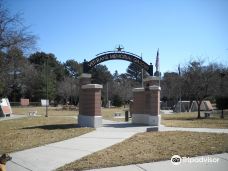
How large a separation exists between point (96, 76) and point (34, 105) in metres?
19.7

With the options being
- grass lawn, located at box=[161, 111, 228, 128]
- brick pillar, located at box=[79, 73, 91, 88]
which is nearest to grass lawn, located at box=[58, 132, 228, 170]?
grass lawn, located at box=[161, 111, 228, 128]

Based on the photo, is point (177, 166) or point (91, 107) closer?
point (177, 166)

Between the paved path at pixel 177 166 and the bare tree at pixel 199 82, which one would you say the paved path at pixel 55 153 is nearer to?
the paved path at pixel 177 166

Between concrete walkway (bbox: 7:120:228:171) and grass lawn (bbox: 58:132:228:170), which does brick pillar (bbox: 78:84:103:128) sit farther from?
grass lawn (bbox: 58:132:228:170)

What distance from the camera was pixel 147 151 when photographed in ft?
35.1

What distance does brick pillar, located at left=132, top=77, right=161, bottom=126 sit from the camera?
20.7 m

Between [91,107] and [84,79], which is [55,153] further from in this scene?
[84,79]

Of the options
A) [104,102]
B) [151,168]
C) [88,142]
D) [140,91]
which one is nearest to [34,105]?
[104,102]

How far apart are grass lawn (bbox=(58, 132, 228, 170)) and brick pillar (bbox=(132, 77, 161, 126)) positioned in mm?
7086

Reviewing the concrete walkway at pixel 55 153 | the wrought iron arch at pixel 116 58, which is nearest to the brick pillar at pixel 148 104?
the wrought iron arch at pixel 116 58

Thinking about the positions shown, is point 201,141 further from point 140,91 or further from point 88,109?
point 140,91

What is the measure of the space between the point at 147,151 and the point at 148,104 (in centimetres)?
1124

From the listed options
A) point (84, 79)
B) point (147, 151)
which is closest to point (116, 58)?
point (84, 79)

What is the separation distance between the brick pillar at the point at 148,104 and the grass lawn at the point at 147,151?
7.09m
